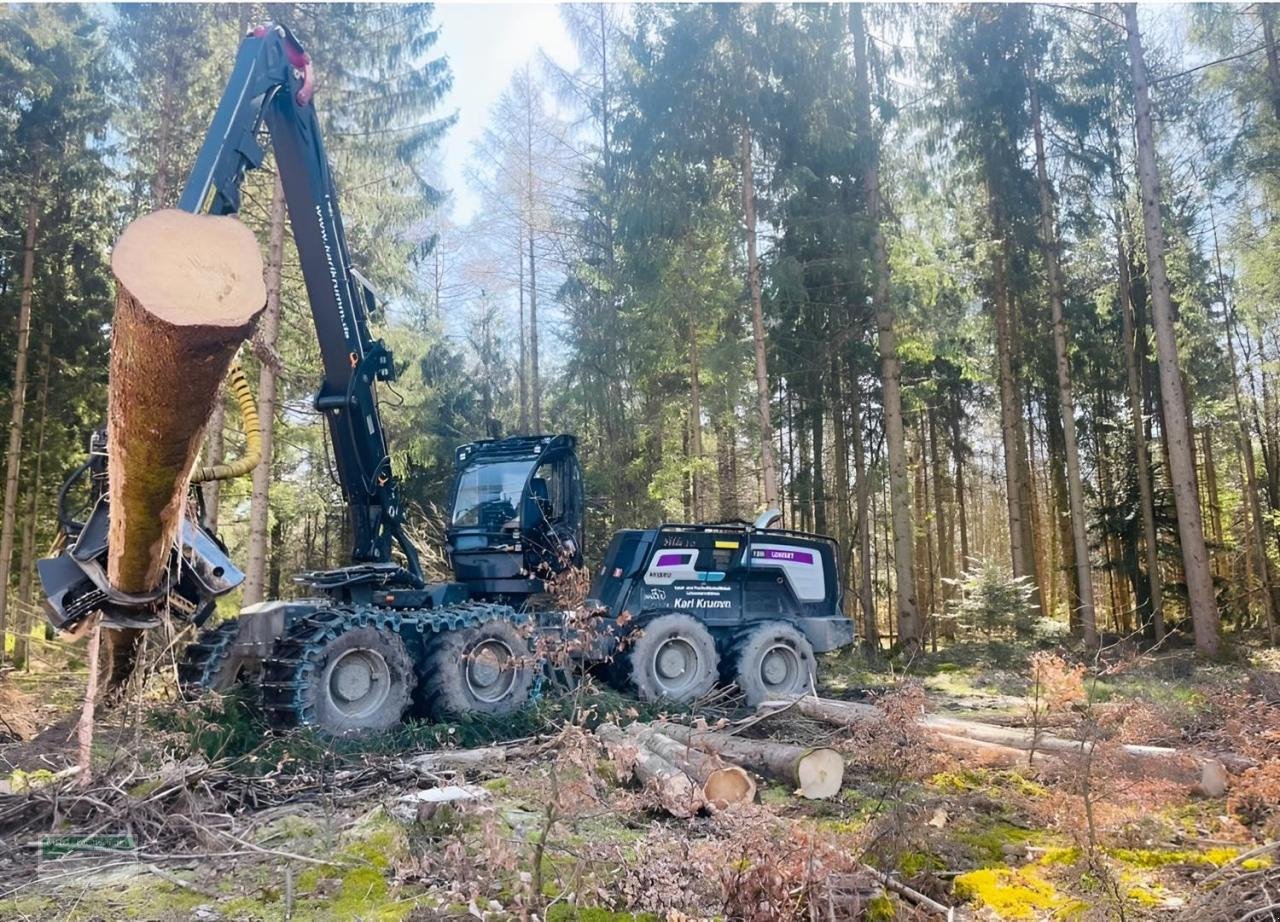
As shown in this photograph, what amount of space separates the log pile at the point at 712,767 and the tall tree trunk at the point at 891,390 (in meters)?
8.98

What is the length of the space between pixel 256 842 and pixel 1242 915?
431cm

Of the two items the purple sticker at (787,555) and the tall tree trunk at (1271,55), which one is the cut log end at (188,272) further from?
the tall tree trunk at (1271,55)

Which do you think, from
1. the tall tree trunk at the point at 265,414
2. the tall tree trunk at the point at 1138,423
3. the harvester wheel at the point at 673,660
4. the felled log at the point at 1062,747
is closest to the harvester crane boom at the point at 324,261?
the harvester wheel at the point at 673,660

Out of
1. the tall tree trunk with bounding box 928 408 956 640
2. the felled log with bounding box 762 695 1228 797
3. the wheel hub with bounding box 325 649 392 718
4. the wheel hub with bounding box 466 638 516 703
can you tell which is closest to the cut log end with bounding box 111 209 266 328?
the felled log with bounding box 762 695 1228 797

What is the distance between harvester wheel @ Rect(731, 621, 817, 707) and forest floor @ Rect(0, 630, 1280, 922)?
322 cm

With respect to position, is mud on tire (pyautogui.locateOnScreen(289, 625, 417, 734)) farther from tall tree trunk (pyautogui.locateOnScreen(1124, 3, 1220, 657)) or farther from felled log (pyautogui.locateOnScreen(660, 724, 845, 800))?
tall tree trunk (pyautogui.locateOnScreen(1124, 3, 1220, 657))

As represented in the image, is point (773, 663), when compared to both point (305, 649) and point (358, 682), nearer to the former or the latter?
point (358, 682)

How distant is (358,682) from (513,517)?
2532 millimetres

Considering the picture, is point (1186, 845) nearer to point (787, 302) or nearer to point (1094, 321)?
point (787, 302)

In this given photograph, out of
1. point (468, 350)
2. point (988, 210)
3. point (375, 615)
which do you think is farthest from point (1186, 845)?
point (468, 350)

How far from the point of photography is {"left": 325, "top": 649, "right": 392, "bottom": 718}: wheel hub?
714 centimetres

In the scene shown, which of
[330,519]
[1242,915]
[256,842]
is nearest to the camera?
[1242,915]

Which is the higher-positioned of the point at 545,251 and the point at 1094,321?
the point at 545,251

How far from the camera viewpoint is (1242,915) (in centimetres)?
318
